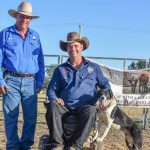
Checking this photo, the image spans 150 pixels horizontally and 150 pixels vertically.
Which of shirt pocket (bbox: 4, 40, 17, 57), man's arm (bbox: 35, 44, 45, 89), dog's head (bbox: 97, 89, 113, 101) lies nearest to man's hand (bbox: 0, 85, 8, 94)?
shirt pocket (bbox: 4, 40, 17, 57)

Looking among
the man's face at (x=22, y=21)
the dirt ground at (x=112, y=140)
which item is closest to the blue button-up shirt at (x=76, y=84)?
the man's face at (x=22, y=21)

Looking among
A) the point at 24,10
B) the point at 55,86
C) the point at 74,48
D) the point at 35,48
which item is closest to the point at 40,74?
the point at 35,48

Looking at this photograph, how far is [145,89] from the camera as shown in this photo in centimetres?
1111

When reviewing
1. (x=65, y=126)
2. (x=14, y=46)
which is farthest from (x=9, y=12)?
(x=65, y=126)

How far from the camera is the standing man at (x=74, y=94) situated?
19.3 feet

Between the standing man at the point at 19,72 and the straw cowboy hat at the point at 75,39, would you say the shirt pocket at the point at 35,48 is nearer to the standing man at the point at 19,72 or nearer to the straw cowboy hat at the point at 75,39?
the standing man at the point at 19,72

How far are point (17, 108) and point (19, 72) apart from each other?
1.64ft

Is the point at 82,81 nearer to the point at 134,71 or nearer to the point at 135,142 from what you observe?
the point at 135,142

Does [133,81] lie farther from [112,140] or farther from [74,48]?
[74,48]

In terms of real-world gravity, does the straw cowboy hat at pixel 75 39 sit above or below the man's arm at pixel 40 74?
above

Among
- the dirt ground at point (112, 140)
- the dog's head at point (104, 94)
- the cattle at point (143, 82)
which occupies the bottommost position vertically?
the dirt ground at point (112, 140)

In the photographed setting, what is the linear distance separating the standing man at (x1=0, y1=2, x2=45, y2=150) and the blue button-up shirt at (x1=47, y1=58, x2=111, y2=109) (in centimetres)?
41

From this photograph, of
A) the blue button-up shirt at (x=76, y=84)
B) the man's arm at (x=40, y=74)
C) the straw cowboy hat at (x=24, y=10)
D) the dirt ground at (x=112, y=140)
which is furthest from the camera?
the dirt ground at (x=112, y=140)

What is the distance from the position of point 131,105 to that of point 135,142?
407cm
